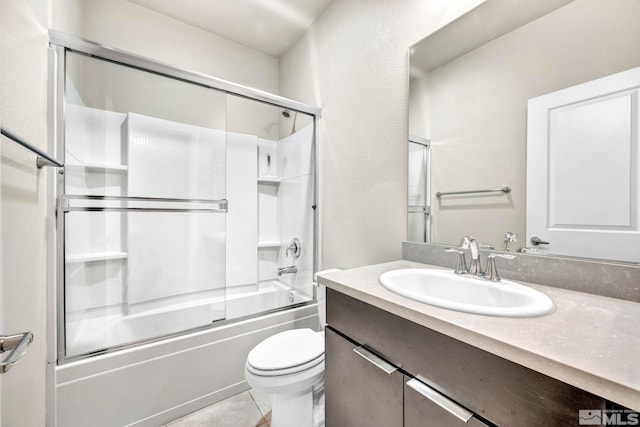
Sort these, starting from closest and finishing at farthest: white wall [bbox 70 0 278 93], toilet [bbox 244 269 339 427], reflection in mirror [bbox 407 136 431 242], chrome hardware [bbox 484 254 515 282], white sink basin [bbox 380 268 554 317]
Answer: white sink basin [bbox 380 268 554 317] → chrome hardware [bbox 484 254 515 282] → toilet [bbox 244 269 339 427] → reflection in mirror [bbox 407 136 431 242] → white wall [bbox 70 0 278 93]

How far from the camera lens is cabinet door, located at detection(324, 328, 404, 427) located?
0.77 m

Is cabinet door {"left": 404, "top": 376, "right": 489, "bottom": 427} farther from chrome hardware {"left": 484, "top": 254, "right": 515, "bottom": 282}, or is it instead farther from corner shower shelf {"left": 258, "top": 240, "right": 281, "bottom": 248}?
corner shower shelf {"left": 258, "top": 240, "right": 281, "bottom": 248}

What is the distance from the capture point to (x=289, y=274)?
7.18 feet

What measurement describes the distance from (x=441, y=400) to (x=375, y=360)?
8.4 inches

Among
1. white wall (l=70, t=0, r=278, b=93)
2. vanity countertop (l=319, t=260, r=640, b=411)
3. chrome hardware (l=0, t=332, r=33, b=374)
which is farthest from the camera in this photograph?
white wall (l=70, t=0, r=278, b=93)

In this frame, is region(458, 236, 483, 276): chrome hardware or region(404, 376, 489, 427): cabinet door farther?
region(458, 236, 483, 276): chrome hardware

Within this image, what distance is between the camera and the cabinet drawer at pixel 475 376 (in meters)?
0.47

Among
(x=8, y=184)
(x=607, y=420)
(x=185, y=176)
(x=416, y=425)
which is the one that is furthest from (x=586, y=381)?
(x=185, y=176)

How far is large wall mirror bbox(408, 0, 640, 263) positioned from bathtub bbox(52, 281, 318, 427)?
1.31 metres

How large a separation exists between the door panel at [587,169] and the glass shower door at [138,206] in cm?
175

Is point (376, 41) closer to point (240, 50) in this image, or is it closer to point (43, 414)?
point (240, 50)

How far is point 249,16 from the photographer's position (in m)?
1.97

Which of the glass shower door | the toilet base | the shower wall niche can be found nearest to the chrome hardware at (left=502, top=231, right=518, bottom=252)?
the toilet base

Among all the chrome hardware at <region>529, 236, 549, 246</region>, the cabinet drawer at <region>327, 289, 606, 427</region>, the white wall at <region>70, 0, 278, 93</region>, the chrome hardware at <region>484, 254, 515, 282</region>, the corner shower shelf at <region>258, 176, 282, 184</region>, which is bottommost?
the cabinet drawer at <region>327, 289, 606, 427</region>
